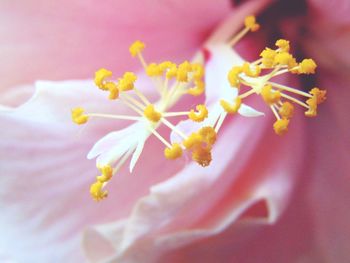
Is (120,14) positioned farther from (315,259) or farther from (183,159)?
(315,259)

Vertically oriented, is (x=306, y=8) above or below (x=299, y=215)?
above

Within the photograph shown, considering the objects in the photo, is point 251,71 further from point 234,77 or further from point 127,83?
point 127,83

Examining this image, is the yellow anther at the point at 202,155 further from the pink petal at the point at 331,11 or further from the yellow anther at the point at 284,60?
the pink petal at the point at 331,11

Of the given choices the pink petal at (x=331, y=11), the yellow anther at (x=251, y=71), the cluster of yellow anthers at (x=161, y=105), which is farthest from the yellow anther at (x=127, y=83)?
the pink petal at (x=331, y=11)

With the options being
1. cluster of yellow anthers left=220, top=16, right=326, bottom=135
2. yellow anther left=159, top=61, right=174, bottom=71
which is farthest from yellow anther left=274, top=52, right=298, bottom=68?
yellow anther left=159, top=61, right=174, bottom=71

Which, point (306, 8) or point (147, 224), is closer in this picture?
point (147, 224)

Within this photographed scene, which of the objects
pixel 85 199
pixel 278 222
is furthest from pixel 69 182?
pixel 278 222

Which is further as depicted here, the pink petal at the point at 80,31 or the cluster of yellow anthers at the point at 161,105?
the pink petal at the point at 80,31
